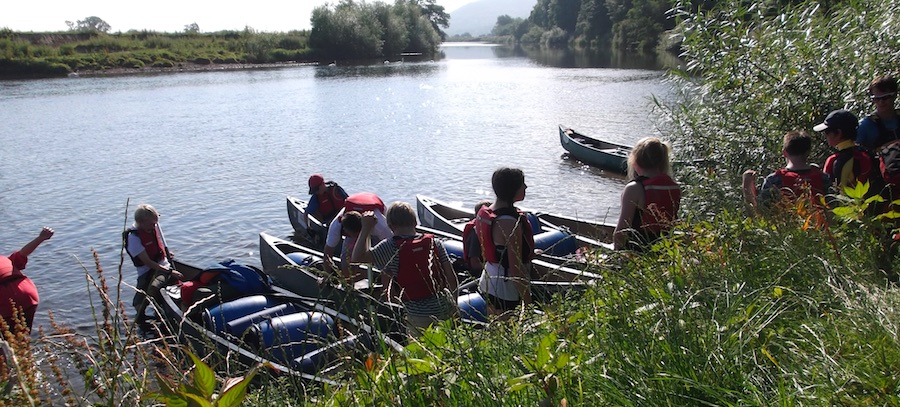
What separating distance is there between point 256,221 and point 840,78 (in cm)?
1175

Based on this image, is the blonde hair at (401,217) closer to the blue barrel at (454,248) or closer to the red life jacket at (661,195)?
the red life jacket at (661,195)

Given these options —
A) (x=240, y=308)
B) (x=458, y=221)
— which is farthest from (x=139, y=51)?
(x=240, y=308)

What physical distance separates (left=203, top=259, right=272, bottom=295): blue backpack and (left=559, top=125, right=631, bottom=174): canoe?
11.5 meters

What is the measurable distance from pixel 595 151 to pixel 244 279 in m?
12.7

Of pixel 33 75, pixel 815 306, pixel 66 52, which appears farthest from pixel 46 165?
pixel 66 52

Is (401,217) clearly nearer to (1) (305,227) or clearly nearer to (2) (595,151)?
(1) (305,227)

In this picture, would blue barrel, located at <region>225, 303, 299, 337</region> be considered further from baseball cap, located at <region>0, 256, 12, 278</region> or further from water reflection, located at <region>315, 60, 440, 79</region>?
water reflection, located at <region>315, 60, 440, 79</region>

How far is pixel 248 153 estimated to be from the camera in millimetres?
23531

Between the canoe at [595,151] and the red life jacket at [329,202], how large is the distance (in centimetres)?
857

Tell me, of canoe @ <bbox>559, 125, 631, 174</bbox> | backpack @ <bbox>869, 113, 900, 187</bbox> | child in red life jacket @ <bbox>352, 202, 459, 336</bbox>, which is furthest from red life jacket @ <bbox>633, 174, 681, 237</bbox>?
canoe @ <bbox>559, 125, 631, 174</bbox>

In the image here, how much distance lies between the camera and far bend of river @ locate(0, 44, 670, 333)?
1467cm

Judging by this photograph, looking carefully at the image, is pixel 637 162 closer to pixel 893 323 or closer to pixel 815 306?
pixel 815 306

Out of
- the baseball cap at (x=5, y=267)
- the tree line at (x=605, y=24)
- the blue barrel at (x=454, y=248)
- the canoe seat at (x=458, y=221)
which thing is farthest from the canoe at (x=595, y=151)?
the baseball cap at (x=5, y=267)

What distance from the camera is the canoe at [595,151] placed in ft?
60.8
